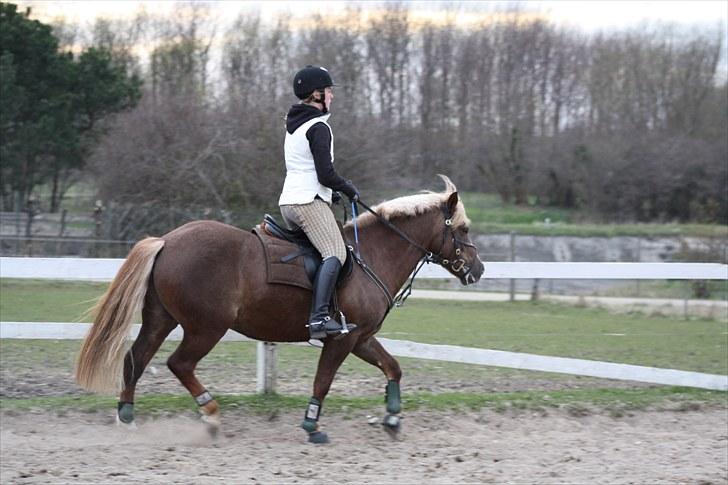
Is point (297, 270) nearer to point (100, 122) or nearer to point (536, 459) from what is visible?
point (536, 459)

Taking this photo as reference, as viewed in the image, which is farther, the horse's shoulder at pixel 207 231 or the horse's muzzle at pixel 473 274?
the horse's muzzle at pixel 473 274

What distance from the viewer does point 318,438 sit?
640cm

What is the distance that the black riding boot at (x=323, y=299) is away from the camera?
20.6 feet

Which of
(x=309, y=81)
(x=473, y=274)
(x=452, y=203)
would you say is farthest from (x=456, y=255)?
(x=309, y=81)

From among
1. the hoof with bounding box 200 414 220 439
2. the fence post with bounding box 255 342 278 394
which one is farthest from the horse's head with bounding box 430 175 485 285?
the hoof with bounding box 200 414 220 439

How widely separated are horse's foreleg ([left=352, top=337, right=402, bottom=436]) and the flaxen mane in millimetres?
1012

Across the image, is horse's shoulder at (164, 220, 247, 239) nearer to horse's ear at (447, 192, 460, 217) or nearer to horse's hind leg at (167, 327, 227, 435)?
horse's hind leg at (167, 327, 227, 435)

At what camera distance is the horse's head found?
Result: 722 centimetres

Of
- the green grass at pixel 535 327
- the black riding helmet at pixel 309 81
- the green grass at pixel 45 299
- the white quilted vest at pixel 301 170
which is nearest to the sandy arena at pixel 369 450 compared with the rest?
the white quilted vest at pixel 301 170

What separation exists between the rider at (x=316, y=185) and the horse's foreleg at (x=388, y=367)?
72 centimetres

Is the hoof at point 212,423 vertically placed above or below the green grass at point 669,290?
above

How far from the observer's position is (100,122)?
34344 mm

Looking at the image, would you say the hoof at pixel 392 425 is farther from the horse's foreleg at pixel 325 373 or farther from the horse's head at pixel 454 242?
the horse's head at pixel 454 242

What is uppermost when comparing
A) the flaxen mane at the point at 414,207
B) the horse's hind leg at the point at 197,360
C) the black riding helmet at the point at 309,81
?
the black riding helmet at the point at 309,81
